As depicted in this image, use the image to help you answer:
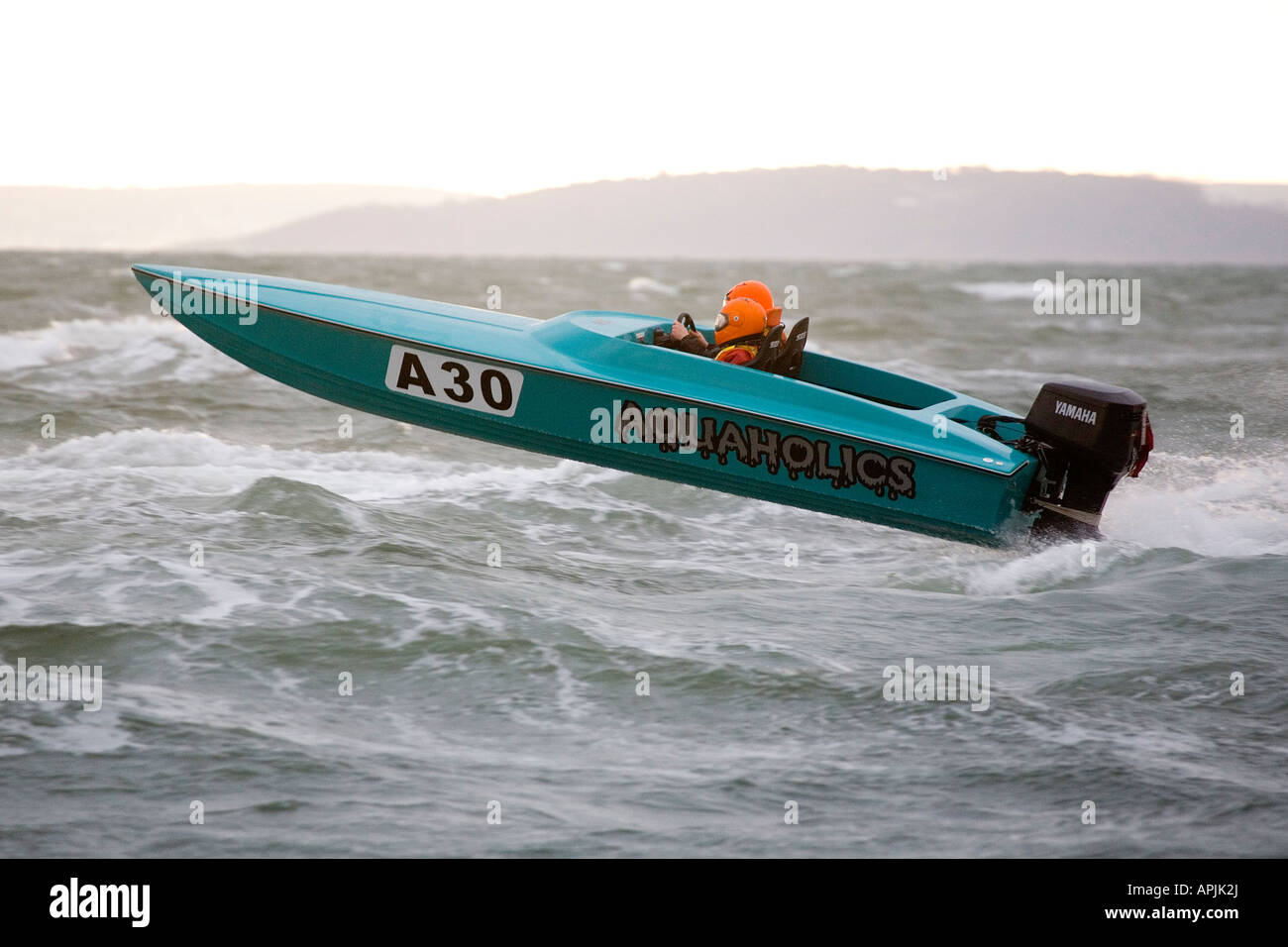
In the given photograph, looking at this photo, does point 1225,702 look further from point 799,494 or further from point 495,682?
point 495,682

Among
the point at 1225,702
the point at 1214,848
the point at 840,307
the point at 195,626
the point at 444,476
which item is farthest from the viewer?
the point at 840,307

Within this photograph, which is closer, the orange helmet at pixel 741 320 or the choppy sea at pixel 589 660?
the choppy sea at pixel 589 660

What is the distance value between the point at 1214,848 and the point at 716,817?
4.46 ft

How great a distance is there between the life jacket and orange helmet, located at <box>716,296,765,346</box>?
5 cm

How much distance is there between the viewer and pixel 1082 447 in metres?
5.47

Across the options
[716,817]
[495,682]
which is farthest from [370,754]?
[716,817]

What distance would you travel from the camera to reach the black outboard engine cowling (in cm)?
541

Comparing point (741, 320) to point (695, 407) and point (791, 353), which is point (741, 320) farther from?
point (695, 407)

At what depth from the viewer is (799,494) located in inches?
230

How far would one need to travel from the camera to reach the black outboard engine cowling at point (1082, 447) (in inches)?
213

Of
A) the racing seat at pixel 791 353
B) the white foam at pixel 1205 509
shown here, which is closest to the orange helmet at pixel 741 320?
the racing seat at pixel 791 353

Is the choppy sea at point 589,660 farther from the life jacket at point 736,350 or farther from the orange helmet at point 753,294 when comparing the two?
the orange helmet at point 753,294

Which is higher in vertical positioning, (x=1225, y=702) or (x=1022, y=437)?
(x=1022, y=437)
